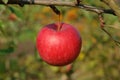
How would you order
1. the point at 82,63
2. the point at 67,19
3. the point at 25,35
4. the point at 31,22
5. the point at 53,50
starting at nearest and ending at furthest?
1. the point at 53,50
2. the point at 25,35
3. the point at 31,22
4. the point at 82,63
5. the point at 67,19

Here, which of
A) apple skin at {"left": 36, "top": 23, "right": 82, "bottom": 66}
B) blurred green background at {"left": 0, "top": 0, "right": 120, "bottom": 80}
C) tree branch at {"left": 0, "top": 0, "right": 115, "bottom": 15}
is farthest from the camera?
blurred green background at {"left": 0, "top": 0, "right": 120, "bottom": 80}

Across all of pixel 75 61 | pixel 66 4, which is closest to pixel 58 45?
pixel 66 4

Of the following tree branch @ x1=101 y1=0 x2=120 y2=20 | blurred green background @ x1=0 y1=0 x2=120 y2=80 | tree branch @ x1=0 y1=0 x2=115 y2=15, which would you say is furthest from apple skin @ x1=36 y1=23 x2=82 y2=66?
blurred green background @ x1=0 y1=0 x2=120 y2=80

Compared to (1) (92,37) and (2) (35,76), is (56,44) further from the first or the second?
(2) (35,76)

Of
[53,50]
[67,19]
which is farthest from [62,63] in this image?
[67,19]

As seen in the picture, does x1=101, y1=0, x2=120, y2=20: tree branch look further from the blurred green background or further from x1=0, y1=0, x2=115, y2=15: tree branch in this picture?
the blurred green background

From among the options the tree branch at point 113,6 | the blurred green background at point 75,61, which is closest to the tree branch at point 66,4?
the tree branch at point 113,6

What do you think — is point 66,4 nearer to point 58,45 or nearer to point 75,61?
point 58,45

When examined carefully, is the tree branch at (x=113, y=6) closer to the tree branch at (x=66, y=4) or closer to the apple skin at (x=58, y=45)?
the tree branch at (x=66, y=4)
